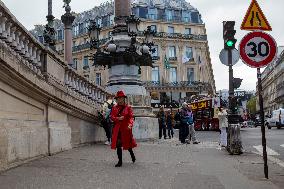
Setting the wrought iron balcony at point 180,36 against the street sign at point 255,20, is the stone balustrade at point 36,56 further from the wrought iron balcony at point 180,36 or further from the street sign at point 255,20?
the wrought iron balcony at point 180,36

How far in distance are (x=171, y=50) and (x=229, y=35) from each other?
6775 cm

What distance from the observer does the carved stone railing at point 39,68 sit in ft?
30.5

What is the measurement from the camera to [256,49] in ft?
30.2

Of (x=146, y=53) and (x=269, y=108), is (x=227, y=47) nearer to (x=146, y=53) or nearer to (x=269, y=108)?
(x=146, y=53)

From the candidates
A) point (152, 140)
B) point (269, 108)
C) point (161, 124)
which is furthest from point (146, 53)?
point (269, 108)

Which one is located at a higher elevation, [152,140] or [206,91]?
[206,91]

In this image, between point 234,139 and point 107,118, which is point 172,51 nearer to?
point 107,118

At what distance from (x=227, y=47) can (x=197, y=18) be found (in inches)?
2822

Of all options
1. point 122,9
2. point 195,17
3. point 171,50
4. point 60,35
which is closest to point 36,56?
point 122,9

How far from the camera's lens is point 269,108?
13388 centimetres

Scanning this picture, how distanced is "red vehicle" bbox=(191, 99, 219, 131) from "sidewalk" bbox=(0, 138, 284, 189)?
3243 cm

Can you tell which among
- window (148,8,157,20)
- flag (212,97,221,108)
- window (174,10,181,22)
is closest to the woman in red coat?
flag (212,97,221,108)

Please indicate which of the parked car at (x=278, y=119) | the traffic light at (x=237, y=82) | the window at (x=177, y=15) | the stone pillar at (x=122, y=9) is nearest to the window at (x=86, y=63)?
the window at (x=177, y=15)

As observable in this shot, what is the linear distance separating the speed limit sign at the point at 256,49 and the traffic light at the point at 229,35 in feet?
15.7
